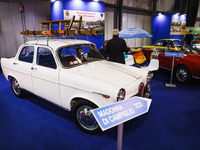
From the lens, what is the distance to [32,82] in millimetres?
3562

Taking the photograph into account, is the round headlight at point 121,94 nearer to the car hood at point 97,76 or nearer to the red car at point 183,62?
the car hood at point 97,76

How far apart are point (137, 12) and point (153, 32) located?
9.69ft

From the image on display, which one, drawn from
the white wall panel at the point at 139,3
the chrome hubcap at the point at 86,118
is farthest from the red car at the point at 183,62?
the white wall panel at the point at 139,3

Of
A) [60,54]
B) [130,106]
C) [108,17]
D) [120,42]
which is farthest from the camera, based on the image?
[108,17]

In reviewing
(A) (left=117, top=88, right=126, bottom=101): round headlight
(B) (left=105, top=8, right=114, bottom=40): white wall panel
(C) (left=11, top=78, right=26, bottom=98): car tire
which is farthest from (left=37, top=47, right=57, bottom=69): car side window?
(B) (left=105, top=8, right=114, bottom=40): white wall panel

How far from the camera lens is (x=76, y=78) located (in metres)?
2.73

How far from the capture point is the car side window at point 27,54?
363cm

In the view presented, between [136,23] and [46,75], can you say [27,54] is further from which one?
[136,23]

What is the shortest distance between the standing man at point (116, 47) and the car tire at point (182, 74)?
2648mm

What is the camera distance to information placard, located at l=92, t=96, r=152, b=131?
1359 millimetres

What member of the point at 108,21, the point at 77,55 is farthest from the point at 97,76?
the point at 108,21

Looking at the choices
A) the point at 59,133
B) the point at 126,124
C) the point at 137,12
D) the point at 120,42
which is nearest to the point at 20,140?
the point at 59,133

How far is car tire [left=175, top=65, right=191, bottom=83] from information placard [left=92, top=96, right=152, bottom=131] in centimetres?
472

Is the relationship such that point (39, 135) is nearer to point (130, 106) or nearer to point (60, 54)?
point (60, 54)
